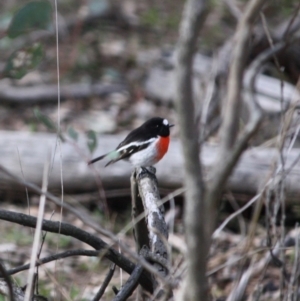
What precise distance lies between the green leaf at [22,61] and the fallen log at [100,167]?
2.01 meters

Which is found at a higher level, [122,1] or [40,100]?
[122,1]

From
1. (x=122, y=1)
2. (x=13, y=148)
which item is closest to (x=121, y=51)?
(x=122, y=1)

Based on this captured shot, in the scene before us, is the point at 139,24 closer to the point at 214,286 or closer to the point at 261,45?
the point at 261,45

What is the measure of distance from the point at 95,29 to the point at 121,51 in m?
0.68

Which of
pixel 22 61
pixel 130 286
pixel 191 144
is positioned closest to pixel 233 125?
pixel 191 144

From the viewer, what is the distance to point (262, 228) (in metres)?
5.66

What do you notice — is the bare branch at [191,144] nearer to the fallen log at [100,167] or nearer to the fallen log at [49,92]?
the fallen log at [100,167]

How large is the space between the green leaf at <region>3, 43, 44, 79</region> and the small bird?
1.19 metres

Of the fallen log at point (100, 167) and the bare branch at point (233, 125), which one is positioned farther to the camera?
the fallen log at point (100, 167)

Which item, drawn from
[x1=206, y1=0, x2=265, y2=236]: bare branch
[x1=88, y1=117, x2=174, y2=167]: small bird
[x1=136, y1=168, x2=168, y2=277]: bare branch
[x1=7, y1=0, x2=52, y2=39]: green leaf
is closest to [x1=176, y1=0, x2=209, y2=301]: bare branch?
[x1=206, y1=0, x2=265, y2=236]: bare branch

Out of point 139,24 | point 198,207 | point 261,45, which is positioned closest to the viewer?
point 198,207

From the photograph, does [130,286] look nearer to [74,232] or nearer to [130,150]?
[74,232]

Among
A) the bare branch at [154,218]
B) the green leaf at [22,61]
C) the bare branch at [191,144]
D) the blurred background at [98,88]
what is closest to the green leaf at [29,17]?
the blurred background at [98,88]

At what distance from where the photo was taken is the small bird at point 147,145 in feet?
14.5
